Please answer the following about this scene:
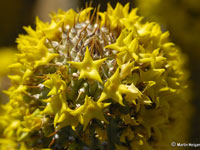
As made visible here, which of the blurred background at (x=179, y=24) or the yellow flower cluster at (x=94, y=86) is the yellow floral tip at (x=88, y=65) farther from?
the blurred background at (x=179, y=24)

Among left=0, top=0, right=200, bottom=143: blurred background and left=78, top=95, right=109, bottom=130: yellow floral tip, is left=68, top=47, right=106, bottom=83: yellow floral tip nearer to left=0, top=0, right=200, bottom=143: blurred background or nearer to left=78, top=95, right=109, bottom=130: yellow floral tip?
left=78, top=95, right=109, bottom=130: yellow floral tip

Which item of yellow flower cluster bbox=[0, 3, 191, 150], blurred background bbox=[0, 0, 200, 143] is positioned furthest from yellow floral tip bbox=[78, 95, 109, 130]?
blurred background bbox=[0, 0, 200, 143]

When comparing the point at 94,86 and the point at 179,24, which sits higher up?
the point at 179,24

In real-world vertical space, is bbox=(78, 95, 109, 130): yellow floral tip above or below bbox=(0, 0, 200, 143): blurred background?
below

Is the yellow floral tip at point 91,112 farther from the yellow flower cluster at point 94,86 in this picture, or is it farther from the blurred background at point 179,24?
the blurred background at point 179,24

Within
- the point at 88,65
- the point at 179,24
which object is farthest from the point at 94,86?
the point at 179,24

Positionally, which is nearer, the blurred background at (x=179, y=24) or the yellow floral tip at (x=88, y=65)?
the yellow floral tip at (x=88, y=65)

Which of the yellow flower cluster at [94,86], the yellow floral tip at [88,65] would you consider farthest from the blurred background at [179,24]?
the yellow floral tip at [88,65]

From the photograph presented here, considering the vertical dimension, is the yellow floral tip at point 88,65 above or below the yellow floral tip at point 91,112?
above

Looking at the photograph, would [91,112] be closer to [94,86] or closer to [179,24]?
[94,86]
